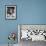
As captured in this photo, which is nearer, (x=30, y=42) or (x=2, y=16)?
(x=30, y=42)

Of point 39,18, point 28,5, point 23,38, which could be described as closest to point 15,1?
point 28,5

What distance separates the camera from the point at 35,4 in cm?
459

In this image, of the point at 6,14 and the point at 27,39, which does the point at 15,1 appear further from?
the point at 27,39

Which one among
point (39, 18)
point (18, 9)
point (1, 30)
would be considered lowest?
point (1, 30)

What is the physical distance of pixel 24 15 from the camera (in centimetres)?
460

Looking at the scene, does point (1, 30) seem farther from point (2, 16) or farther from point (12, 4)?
point (12, 4)

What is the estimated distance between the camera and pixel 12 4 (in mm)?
4594

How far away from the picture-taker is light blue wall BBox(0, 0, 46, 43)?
4.58 metres

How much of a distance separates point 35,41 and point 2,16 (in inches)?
55.3

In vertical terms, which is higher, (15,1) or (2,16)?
(15,1)

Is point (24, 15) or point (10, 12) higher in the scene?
point (10, 12)

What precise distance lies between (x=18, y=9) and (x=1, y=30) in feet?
3.03

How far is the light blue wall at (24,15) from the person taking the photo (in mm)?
4582

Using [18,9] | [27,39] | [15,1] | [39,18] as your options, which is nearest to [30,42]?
[27,39]
